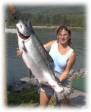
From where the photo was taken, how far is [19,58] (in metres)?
6.68

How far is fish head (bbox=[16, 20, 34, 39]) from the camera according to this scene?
261 inches

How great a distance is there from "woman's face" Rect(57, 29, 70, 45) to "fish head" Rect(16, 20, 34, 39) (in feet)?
0.94

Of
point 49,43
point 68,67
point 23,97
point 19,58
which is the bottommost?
point 23,97

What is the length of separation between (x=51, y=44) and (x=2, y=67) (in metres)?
0.56

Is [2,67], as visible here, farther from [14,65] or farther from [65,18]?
[65,18]

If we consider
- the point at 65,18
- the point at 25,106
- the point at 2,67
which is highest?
the point at 65,18

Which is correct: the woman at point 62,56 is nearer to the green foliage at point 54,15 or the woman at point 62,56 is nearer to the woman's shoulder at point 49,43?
the woman's shoulder at point 49,43

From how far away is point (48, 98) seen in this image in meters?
6.72

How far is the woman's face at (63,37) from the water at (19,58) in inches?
2.2

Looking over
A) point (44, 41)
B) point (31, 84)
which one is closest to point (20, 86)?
→ point (31, 84)

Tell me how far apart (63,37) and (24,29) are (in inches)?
16.1

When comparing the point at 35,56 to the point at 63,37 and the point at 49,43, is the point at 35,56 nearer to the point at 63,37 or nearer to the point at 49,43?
the point at 49,43

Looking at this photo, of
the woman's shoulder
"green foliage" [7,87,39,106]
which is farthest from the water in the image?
"green foliage" [7,87,39,106]

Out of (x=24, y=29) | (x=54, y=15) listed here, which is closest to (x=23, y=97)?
(x=24, y=29)
